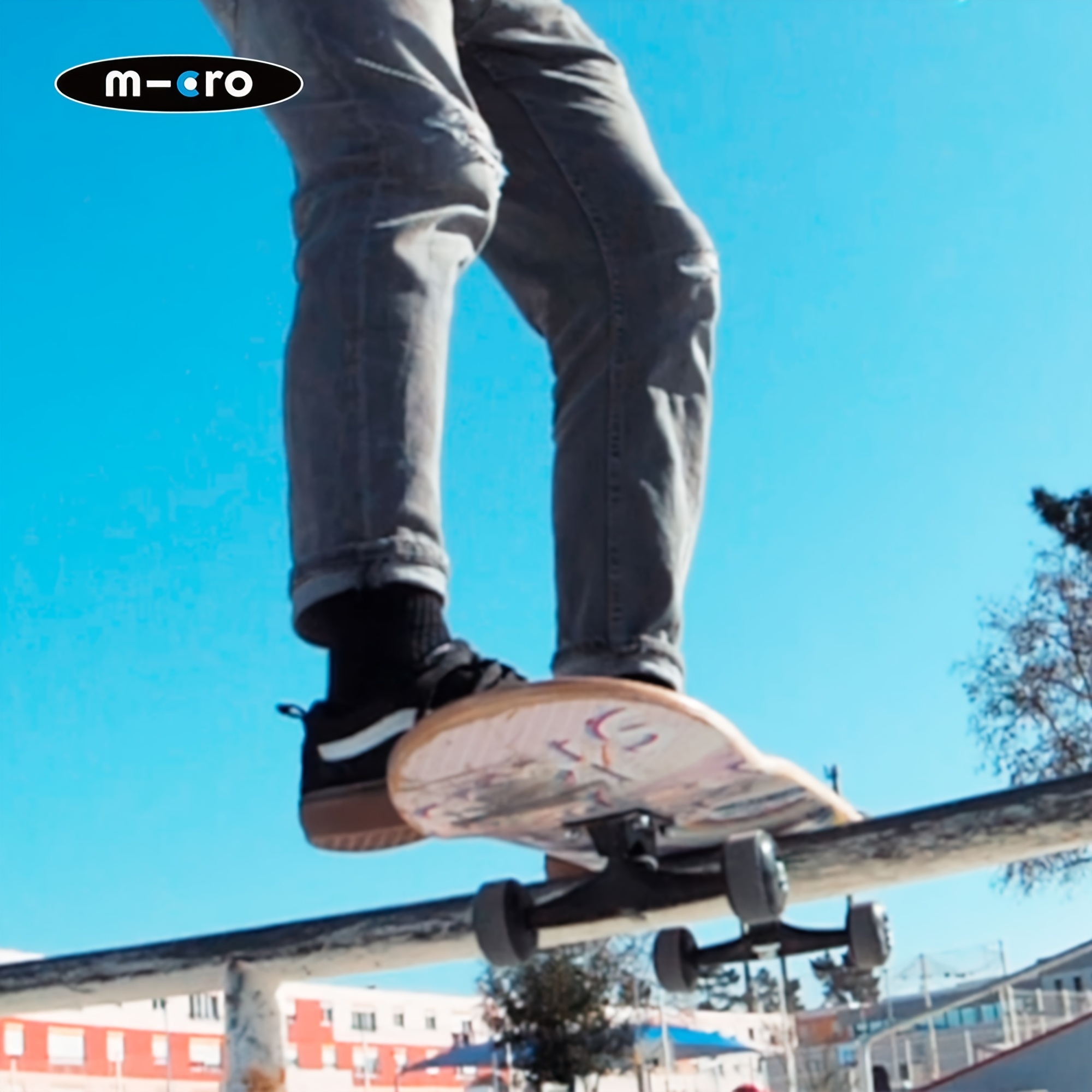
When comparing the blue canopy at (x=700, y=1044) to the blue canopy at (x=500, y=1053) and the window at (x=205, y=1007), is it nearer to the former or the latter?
the blue canopy at (x=500, y=1053)

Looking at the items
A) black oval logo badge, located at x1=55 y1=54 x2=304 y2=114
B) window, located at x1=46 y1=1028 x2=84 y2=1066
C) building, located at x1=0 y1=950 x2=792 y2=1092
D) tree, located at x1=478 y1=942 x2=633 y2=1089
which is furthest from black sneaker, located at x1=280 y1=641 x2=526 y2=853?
tree, located at x1=478 y1=942 x2=633 y2=1089

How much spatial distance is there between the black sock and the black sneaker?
0.01 m

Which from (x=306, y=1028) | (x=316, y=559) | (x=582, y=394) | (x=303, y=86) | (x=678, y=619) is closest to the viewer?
(x=316, y=559)

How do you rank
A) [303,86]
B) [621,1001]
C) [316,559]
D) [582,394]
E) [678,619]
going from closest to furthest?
[316,559] < [303,86] < [678,619] < [582,394] < [621,1001]

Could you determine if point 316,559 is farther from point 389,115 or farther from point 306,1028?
point 306,1028

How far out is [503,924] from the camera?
1.30 meters

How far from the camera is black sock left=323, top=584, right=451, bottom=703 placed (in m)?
1.19

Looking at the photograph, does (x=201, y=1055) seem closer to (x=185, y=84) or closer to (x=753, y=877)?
(x=185, y=84)

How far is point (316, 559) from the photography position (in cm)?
120

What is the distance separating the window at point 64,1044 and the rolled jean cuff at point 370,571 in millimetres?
19064

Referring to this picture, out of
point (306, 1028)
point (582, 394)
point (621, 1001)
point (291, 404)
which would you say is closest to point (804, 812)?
point (582, 394)

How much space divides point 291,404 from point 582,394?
41 centimetres

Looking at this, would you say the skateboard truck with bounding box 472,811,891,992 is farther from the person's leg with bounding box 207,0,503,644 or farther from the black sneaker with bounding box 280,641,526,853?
the person's leg with bounding box 207,0,503,644

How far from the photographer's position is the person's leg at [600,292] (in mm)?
1462
